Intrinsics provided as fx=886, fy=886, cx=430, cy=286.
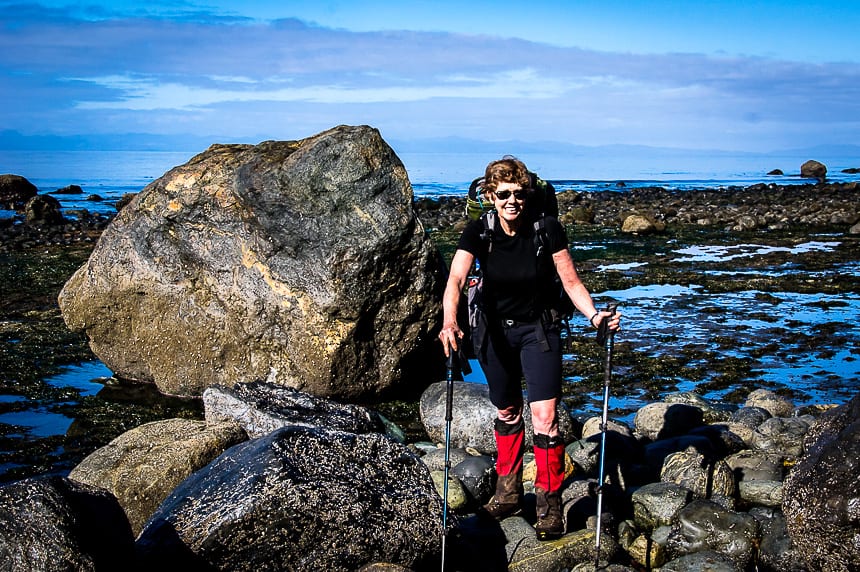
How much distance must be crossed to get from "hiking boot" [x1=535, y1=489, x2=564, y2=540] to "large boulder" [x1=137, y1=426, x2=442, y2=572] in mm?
859

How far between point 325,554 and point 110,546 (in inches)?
58.3

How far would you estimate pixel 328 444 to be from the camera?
6621 millimetres

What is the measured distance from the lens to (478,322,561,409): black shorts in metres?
6.83

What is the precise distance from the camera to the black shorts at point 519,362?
683 cm

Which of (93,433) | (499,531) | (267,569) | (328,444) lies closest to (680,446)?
(499,531)

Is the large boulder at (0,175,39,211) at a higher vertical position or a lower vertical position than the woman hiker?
higher

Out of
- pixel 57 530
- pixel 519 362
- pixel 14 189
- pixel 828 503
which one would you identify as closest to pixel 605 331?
pixel 519 362

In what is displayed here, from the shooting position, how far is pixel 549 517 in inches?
271

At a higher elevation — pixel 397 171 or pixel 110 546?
pixel 397 171

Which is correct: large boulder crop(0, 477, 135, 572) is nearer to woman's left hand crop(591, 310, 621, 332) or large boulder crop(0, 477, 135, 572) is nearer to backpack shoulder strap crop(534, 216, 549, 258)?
backpack shoulder strap crop(534, 216, 549, 258)

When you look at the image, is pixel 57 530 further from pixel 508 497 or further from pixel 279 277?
pixel 279 277

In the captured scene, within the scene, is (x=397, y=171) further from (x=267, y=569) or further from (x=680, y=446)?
(x=267, y=569)

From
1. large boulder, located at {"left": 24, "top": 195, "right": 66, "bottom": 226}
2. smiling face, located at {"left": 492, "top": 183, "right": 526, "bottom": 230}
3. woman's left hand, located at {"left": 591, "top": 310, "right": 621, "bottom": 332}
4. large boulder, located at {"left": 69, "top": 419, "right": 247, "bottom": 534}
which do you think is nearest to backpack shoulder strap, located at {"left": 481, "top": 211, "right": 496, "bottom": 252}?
smiling face, located at {"left": 492, "top": 183, "right": 526, "bottom": 230}

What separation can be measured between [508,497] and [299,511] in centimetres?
210
